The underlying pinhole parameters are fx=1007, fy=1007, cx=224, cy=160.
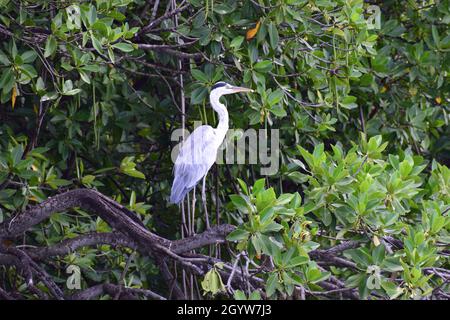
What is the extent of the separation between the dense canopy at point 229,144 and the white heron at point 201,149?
0.10m

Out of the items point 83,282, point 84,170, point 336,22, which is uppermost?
point 336,22

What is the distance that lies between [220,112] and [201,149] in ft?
0.69

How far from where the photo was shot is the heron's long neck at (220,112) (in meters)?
4.87

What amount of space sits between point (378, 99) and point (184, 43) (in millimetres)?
1515

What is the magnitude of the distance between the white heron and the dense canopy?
0.34 ft

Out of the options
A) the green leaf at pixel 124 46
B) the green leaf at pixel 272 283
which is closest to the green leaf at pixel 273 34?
the green leaf at pixel 124 46

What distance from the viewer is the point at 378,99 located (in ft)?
19.8

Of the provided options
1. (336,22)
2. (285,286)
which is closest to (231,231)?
(285,286)

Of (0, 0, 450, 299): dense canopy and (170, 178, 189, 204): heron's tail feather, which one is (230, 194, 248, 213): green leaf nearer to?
(0, 0, 450, 299): dense canopy

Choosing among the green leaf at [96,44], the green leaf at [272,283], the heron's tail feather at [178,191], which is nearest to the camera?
the green leaf at [272,283]

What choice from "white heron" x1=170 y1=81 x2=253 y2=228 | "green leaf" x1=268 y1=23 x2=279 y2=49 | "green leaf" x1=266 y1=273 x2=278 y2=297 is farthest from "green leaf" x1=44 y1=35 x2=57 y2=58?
"green leaf" x1=266 y1=273 x2=278 y2=297

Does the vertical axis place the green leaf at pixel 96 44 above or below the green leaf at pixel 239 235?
above

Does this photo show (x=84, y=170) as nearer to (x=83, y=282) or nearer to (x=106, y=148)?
(x=106, y=148)

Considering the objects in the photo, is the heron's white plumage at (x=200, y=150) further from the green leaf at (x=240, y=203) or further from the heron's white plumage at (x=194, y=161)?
the green leaf at (x=240, y=203)
